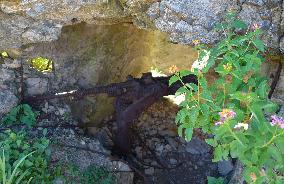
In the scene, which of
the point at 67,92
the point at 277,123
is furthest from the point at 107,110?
the point at 277,123

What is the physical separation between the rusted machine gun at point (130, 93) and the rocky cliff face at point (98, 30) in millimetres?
186

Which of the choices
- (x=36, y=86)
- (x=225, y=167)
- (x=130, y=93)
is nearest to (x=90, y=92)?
(x=130, y=93)

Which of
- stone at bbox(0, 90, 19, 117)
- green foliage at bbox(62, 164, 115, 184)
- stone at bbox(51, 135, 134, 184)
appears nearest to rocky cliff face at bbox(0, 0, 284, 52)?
stone at bbox(0, 90, 19, 117)

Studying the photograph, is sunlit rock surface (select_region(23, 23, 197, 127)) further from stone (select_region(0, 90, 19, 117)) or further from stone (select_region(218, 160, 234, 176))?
stone (select_region(218, 160, 234, 176))

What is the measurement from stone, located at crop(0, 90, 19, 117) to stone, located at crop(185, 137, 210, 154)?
1396 mm

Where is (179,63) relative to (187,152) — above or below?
above

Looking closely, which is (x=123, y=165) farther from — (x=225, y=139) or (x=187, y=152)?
(x=225, y=139)

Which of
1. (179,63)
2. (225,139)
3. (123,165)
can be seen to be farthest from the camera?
(179,63)

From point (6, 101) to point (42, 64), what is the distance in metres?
0.39

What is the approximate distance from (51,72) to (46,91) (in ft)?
0.46

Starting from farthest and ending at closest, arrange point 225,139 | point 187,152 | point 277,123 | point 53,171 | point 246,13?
point 187,152 → point 53,171 → point 246,13 → point 225,139 → point 277,123

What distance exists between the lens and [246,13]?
304cm

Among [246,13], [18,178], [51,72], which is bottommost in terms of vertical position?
[18,178]

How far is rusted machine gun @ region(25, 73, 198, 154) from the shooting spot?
146 inches
